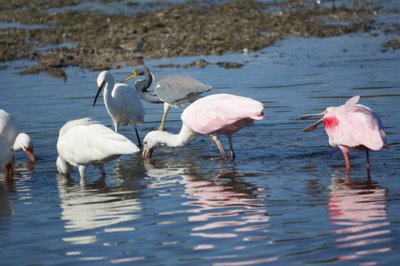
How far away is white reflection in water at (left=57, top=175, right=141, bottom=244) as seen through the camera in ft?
24.1

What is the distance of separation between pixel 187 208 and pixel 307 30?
34.4ft

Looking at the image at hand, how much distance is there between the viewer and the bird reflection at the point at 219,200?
7.09m

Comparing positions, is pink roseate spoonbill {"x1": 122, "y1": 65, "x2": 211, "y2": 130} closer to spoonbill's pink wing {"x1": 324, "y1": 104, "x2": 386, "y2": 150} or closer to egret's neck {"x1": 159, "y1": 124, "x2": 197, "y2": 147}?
egret's neck {"x1": 159, "y1": 124, "x2": 197, "y2": 147}

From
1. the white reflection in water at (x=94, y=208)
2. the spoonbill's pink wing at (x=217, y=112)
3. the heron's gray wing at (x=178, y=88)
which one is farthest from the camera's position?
the heron's gray wing at (x=178, y=88)

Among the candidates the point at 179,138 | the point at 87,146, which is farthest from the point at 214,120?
the point at 87,146

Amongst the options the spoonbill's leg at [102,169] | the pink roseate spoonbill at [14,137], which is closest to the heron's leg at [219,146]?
the spoonbill's leg at [102,169]

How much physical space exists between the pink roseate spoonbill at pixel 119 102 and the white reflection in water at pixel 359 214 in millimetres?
3908

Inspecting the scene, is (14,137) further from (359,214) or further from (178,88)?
(359,214)

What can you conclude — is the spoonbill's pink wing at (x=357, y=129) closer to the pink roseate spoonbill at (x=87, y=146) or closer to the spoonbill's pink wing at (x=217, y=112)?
the spoonbill's pink wing at (x=217, y=112)

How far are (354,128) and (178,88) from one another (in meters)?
3.70

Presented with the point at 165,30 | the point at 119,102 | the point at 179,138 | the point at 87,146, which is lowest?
the point at 179,138

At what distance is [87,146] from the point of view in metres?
9.22

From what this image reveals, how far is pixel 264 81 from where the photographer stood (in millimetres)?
14094

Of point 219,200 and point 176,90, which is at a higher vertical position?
point 176,90
